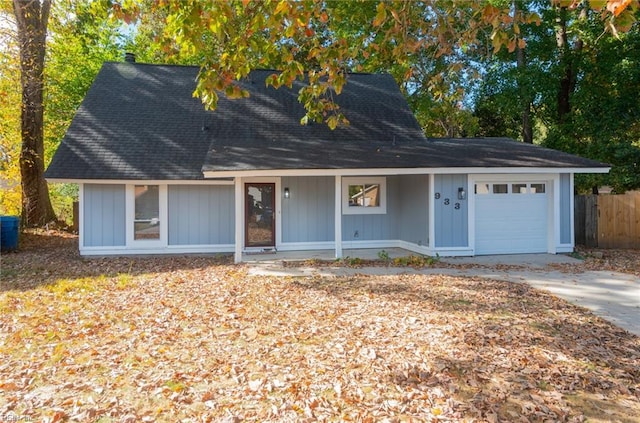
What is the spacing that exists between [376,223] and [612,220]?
7015 millimetres

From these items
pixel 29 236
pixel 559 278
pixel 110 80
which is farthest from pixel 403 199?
pixel 29 236

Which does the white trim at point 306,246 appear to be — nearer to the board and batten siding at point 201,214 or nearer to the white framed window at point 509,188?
the board and batten siding at point 201,214

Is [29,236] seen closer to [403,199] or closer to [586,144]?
[403,199]

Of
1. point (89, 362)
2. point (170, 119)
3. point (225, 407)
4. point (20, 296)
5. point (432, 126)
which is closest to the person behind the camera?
point (225, 407)

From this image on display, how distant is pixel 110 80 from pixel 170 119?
3074 millimetres

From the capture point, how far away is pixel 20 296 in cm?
723

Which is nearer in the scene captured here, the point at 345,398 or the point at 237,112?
the point at 345,398

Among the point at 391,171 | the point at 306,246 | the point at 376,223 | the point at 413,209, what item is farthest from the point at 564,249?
the point at 306,246

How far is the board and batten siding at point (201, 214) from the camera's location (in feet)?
40.2

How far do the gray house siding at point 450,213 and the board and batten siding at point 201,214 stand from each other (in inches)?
223

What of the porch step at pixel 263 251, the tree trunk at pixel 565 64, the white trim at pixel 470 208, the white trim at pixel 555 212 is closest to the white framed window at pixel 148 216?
the porch step at pixel 263 251

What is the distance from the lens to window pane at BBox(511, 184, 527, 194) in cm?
1171

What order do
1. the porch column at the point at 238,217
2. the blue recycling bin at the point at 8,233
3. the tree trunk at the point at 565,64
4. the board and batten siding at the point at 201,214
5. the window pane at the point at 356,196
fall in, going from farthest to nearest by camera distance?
the tree trunk at the point at 565,64
the window pane at the point at 356,196
the blue recycling bin at the point at 8,233
the board and batten siding at the point at 201,214
the porch column at the point at 238,217

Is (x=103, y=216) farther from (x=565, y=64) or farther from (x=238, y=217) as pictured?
(x=565, y=64)
